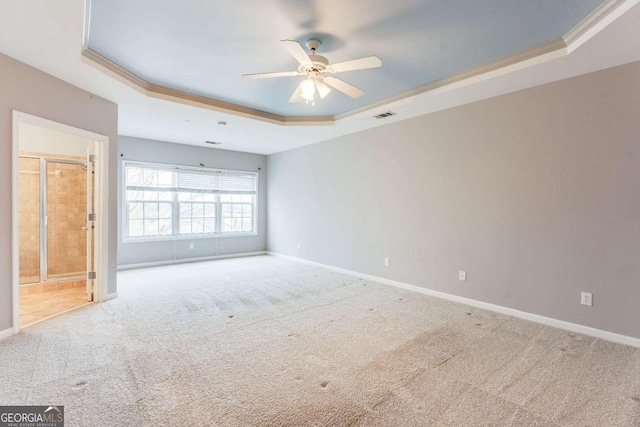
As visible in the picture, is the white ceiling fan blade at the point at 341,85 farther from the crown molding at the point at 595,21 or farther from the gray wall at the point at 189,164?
the gray wall at the point at 189,164

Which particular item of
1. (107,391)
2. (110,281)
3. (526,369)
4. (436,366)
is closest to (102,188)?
(110,281)

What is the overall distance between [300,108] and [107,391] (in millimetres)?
3934

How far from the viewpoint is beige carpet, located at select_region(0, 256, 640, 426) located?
1.83 m

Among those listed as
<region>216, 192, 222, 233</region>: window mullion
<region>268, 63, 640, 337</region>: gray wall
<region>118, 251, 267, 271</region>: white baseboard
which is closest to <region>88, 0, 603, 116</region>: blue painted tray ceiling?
<region>268, 63, 640, 337</region>: gray wall

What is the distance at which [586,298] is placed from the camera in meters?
3.00

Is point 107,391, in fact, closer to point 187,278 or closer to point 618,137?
point 187,278

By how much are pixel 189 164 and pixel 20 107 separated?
3.73m

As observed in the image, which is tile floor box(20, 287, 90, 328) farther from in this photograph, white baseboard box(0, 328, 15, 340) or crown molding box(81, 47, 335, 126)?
crown molding box(81, 47, 335, 126)

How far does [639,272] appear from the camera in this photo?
2729 millimetres

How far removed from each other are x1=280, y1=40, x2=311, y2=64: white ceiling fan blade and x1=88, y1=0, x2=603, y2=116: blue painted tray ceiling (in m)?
0.28

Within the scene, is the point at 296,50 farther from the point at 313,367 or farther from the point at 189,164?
the point at 189,164

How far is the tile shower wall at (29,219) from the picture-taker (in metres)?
4.57

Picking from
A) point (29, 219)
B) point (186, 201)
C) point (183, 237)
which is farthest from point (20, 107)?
point (183, 237)

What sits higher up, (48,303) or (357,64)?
(357,64)
